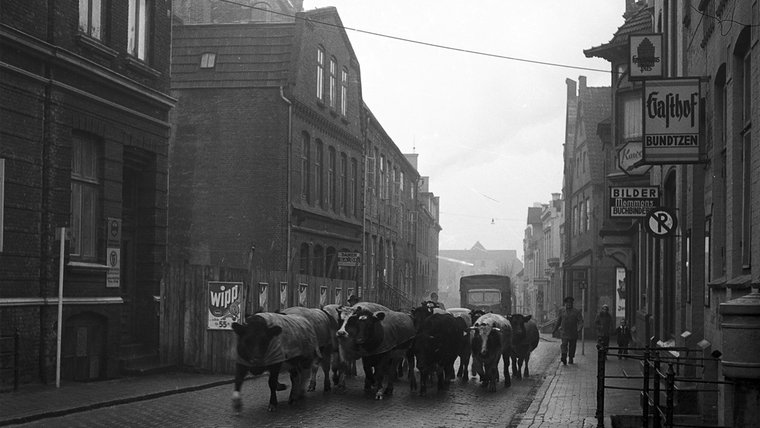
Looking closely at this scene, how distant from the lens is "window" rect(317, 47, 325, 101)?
125ft

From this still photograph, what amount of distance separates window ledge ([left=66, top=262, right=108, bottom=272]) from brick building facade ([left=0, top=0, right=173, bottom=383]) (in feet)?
0.07

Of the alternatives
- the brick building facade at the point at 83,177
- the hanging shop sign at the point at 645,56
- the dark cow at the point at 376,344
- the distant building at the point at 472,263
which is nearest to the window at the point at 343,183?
the brick building facade at the point at 83,177

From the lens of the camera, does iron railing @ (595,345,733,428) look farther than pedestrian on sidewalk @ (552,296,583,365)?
No

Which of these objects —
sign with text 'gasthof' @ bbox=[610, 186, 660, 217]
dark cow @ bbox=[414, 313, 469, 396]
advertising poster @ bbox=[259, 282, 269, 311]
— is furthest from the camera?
advertising poster @ bbox=[259, 282, 269, 311]

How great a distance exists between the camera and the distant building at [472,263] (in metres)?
→ 161

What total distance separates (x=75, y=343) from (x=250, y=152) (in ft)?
52.2

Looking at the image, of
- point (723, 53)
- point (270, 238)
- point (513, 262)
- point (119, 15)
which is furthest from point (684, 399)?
point (513, 262)

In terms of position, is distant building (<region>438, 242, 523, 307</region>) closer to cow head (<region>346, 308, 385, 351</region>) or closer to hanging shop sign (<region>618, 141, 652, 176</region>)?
hanging shop sign (<region>618, 141, 652, 176</region>)

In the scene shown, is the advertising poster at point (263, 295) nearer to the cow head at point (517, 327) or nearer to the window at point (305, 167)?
the cow head at point (517, 327)

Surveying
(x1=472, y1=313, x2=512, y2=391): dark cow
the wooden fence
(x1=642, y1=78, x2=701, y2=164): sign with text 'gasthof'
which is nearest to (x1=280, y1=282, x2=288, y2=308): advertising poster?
the wooden fence

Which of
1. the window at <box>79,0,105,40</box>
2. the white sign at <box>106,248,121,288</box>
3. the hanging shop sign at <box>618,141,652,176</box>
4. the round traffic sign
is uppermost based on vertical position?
the window at <box>79,0,105,40</box>

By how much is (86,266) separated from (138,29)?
5859mm

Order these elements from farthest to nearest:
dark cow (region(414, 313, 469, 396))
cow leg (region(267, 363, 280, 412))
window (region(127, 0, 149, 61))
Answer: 1. window (region(127, 0, 149, 61))
2. dark cow (region(414, 313, 469, 396))
3. cow leg (region(267, 363, 280, 412))

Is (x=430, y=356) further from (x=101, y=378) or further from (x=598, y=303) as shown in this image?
(x=598, y=303)
